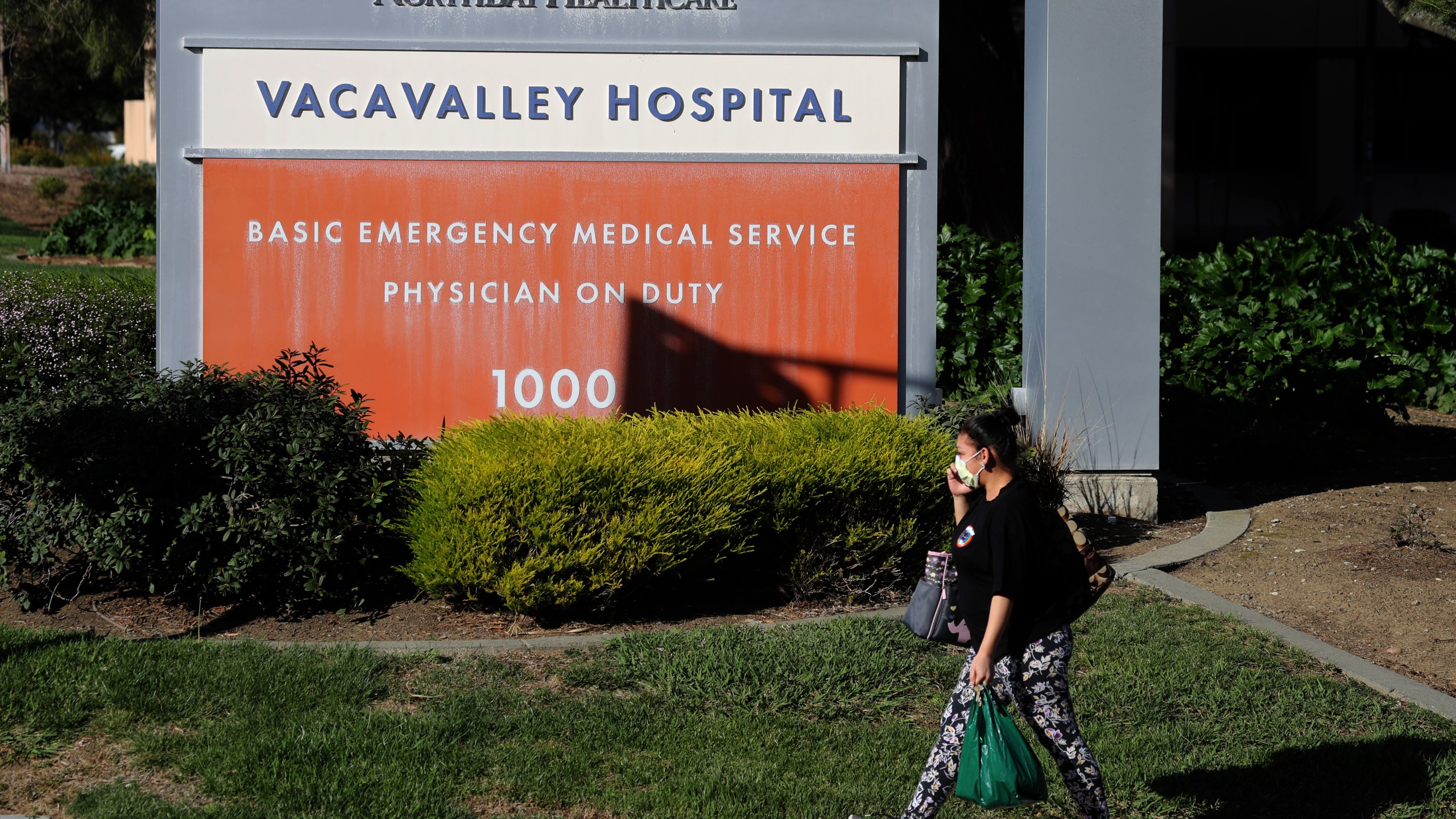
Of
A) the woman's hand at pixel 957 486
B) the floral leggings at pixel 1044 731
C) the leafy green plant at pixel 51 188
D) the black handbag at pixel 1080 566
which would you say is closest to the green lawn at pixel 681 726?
the floral leggings at pixel 1044 731

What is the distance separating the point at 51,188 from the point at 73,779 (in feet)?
→ 109

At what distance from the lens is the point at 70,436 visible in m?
5.88

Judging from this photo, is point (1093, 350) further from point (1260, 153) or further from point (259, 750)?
point (1260, 153)

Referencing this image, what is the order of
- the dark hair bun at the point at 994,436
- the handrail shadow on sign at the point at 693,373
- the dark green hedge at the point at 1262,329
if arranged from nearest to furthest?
the dark hair bun at the point at 994,436, the handrail shadow on sign at the point at 693,373, the dark green hedge at the point at 1262,329

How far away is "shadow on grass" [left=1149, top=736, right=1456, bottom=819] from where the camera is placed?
4.38 metres

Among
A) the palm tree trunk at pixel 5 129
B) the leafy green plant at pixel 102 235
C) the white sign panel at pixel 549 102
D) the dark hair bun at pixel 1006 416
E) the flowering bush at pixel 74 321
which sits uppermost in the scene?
the palm tree trunk at pixel 5 129

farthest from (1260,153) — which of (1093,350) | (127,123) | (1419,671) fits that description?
(127,123)

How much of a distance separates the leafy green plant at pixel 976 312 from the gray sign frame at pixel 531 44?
3389mm

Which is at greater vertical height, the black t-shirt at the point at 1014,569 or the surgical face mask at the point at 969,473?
the surgical face mask at the point at 969,473

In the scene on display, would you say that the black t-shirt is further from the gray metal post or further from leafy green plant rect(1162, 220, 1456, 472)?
leafy green plant rect(1162, 220, 1456, 472)

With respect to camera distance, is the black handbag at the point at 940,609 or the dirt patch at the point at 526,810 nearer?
the black handbag at the point at 940,609

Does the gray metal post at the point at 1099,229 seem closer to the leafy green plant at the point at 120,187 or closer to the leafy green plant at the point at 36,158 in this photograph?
the leafy green plant at the point at 120,187

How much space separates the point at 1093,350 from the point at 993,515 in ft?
16.4

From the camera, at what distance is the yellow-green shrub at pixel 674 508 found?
5785mm
